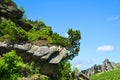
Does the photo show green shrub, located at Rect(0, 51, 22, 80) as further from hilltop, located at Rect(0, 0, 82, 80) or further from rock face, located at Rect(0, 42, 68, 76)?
rock face, located at Rect(0, 42, 68, 76)

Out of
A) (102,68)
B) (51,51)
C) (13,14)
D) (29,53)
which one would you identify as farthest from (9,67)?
(102,68)

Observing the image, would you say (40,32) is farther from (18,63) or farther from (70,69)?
(18,63)

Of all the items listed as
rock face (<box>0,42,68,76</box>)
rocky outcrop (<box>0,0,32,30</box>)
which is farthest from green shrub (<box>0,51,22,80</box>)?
rocky outcrop (<box>0,0,32,30</box>)

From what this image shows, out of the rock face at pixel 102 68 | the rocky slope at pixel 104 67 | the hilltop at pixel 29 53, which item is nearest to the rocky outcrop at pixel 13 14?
the hilltop at pixel 29 53

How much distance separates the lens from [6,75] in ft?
142

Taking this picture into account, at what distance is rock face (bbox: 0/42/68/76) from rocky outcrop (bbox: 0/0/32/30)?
9.47m

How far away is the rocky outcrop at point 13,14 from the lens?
60969mm

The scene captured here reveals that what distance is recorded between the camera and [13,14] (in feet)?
205

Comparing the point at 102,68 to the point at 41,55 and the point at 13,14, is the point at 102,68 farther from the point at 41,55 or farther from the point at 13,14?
the point at 41,55

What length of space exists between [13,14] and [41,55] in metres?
14.0

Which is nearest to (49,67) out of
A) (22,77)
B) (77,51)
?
(22,77)

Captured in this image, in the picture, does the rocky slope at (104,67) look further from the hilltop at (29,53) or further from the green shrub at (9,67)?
the green shrub at (9,67)

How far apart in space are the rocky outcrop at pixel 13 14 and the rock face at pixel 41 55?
947 centimetres

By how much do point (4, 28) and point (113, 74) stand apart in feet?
135
